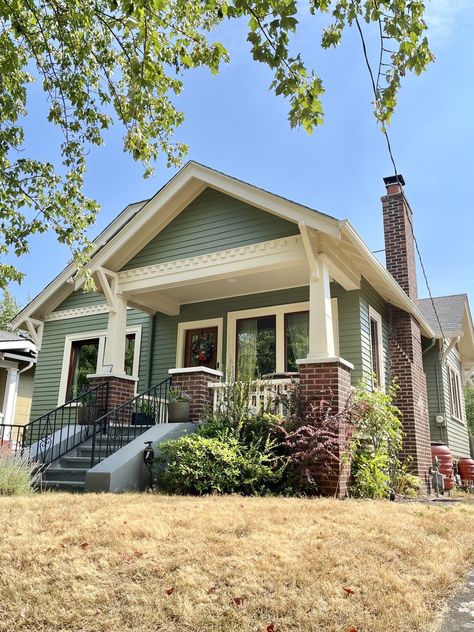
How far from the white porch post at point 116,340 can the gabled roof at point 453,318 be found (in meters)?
7.47

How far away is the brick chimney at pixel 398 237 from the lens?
12.4 metres

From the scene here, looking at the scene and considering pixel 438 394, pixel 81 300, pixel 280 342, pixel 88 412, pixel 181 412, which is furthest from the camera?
pixel 81 300

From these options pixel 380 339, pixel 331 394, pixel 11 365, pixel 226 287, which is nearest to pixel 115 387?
pixel 226 287

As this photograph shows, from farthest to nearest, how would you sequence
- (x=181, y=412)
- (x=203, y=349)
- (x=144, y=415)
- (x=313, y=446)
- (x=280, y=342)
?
1. (x=203, y=349)
2. (x=280, y=342)
3. (x=144, y=415)
4. (x=181, y=412)
5. (x=313, y=446)

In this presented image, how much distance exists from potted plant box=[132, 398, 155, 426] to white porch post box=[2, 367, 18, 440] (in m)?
6.44

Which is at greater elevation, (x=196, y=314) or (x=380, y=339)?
(x=196, y=314)

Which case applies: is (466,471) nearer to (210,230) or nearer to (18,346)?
(210,230)

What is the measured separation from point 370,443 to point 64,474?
4846 mm

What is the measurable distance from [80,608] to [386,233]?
37.3 feet

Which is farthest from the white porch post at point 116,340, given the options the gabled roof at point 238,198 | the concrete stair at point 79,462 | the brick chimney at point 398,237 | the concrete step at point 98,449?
the brick chimney at point 398,237

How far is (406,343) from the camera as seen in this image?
11508 mm

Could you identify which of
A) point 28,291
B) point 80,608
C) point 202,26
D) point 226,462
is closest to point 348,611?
point 80,608

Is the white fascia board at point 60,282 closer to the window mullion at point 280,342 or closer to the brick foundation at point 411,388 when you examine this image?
the window mullion at point 280,342

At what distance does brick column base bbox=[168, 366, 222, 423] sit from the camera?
885cm
